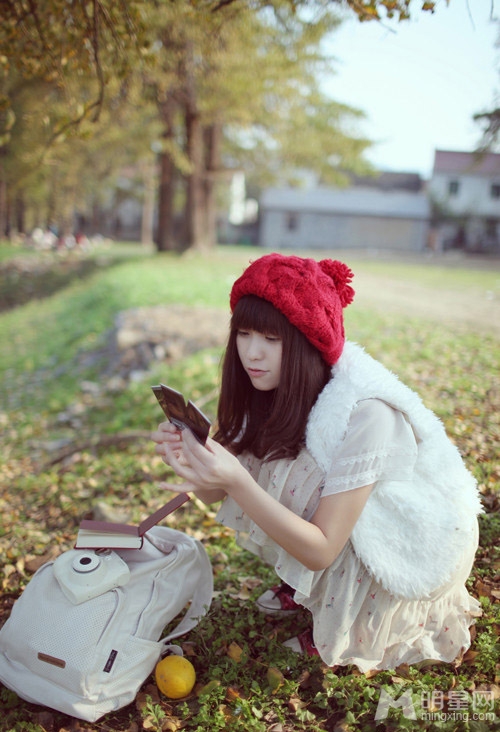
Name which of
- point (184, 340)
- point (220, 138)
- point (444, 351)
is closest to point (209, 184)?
point (220, 138)

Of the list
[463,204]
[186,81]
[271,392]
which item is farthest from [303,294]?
[463,204]

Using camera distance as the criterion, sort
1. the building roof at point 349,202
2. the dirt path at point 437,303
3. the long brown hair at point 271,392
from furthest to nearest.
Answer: the building roof at point 349,202 < the dirt path at point 437,303 < the long brown hair at point 271,392

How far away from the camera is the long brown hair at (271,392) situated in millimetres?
2129

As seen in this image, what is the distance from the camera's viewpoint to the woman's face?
215 cm

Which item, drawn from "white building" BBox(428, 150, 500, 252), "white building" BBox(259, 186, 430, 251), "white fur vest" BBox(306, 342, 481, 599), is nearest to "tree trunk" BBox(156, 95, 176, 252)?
"white building" BBox(259, 186, 430, 251)

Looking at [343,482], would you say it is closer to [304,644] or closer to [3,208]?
[304,644]

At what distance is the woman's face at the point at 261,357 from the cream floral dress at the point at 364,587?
30cm

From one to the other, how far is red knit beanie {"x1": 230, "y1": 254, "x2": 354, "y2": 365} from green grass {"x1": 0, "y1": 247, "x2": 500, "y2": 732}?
4.03 feet

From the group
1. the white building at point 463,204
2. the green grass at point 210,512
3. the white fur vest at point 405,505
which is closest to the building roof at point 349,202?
the white building at point 463,204

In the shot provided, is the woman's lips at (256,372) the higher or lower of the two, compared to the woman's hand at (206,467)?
higher

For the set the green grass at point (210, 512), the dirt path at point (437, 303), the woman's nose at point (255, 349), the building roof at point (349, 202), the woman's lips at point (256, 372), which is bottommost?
the green grass at point (210, 512)

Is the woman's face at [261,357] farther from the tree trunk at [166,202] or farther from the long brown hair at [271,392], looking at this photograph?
the tree trunk at [166,202]

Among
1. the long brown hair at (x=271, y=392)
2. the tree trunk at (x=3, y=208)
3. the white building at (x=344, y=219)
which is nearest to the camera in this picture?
the long brown hair at (x=271, y=392)

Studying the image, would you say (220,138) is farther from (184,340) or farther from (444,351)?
(444,351)
